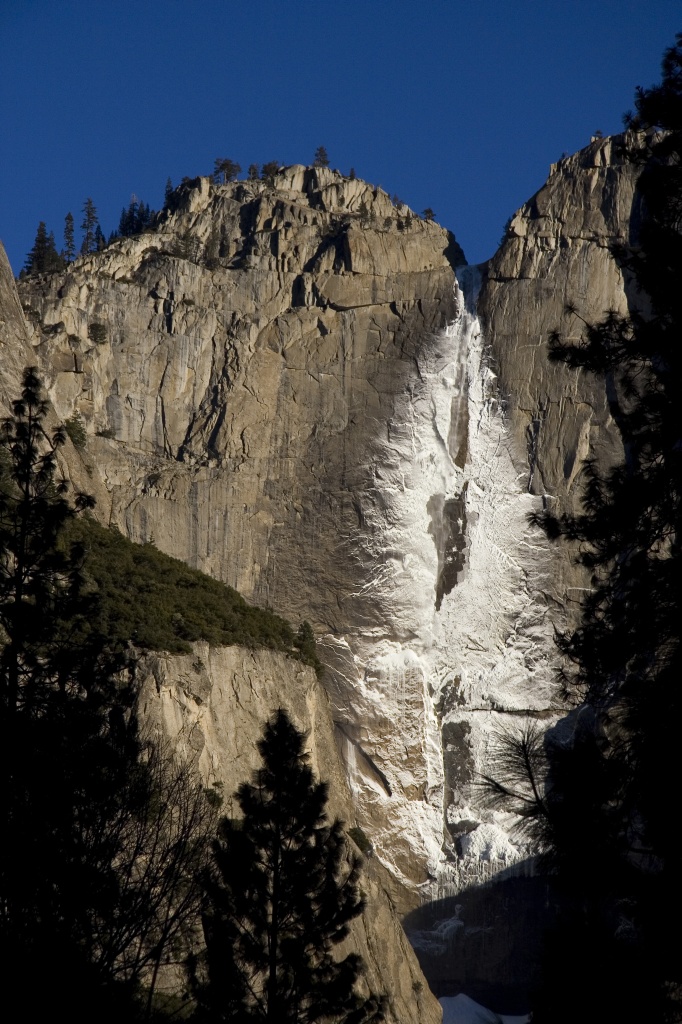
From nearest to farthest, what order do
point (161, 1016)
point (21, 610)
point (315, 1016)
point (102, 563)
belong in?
point (21, 610)
point (161, 1016)
point (315, 1016)
point (102, 563)

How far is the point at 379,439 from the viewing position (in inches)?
2298

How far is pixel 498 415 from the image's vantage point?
5922 centimetres

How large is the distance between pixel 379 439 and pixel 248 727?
918 inches

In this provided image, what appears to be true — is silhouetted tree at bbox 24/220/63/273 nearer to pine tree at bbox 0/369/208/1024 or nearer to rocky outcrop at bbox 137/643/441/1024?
rocky outcrop at bbox 137/643/441/1024

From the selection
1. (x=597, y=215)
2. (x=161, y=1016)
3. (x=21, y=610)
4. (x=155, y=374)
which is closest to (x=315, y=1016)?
(x=161, y=1016)

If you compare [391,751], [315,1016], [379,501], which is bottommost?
[315,1016]

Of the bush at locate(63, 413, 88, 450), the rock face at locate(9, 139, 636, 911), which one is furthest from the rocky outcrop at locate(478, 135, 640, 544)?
the bush at locate(63, 413, 88, 450)

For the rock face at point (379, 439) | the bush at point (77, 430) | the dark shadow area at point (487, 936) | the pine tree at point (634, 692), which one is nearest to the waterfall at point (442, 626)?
the rock face at point (379, 439)

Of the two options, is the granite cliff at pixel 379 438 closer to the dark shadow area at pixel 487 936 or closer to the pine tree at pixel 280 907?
the dark shadow area at pixel 487 936

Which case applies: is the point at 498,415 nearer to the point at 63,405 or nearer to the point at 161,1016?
the point at 63,405

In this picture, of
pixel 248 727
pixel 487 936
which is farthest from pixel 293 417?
pixel 487 936

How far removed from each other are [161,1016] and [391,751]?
3548 cm

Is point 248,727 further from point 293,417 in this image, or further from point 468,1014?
point 293,417

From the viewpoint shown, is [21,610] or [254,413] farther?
[254,413]
